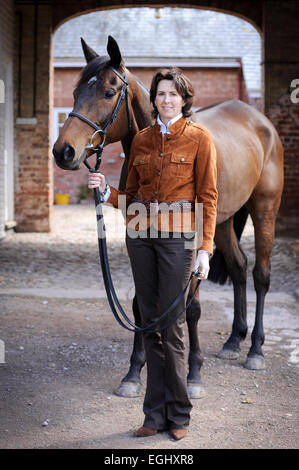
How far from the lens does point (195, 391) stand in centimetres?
371

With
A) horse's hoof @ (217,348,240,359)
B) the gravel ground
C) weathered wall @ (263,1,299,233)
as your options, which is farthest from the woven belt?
weathered wall @ (263,1,299,233)

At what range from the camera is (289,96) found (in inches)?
447

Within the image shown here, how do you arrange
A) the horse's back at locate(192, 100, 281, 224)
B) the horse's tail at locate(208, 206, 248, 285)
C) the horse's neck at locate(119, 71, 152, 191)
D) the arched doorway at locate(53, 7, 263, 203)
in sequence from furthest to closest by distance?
the arched doorway at locate(53, 7, 263, 203) < the horse's tail at locate(208, 206, 248, 285) < the horse's back at locate(192, 100, 281, 224) < the horse's neck at locate(119, 71, 152, 191)

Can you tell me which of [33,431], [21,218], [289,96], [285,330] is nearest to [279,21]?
[289,96]

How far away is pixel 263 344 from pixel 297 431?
1703 mm

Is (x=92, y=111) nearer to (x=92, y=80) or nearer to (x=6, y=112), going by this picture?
(x=92, y=80)

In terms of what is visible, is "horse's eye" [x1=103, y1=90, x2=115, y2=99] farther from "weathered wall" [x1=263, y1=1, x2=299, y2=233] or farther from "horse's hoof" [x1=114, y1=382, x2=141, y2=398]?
"weathered wall" [x1=263, y1=1, x2=299, y2=233]

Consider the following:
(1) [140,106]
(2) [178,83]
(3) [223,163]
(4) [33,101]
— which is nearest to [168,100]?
(2) [178,83]

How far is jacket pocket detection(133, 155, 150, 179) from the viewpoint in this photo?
118 inches

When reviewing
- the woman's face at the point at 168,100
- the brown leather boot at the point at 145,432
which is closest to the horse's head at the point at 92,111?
the woman's face at the point at 168,100

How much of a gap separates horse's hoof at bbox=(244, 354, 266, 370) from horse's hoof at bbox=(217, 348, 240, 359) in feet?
0.58

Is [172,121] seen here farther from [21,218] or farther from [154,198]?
[21,218]

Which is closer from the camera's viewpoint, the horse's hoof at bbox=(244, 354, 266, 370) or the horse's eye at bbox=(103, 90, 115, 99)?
the horse's eye at bbox=(103, 90, 115, 99)

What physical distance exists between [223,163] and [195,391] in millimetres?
1592
